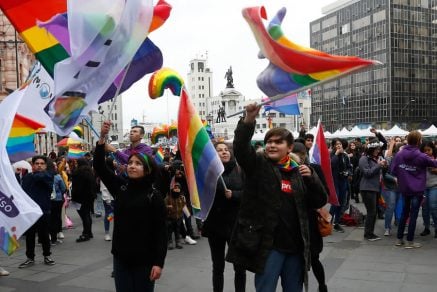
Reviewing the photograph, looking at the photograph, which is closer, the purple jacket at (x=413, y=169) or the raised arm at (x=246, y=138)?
the raised arm at (x=246, y=138)

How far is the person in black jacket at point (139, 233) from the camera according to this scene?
390cm

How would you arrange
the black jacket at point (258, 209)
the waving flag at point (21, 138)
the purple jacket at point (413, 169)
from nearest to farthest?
the black jacket at point (258, 209) < the waving flag at point (21, 138) < the purple jacket at point (413, 169)

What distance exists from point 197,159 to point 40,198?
373 centimetres

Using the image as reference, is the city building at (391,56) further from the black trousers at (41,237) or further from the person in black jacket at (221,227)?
the person in black jacket at (221,227)

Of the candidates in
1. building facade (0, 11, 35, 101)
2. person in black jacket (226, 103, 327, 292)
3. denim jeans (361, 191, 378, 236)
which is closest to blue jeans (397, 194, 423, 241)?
denim jeans (361, 191, 378, 236)

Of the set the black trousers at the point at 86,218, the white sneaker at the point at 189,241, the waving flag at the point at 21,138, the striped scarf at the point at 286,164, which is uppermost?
the waving flag at the point at 21,138

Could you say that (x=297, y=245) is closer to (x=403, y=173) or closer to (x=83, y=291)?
(x=83, y=291)

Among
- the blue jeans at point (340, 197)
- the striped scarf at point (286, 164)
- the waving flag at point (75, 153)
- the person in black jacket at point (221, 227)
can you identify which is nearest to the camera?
the striped scarf at point (286, 164)

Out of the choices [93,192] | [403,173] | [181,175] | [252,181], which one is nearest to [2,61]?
[93,192]

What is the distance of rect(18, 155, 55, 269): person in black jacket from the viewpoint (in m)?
7.48

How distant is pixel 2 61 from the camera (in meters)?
31.7

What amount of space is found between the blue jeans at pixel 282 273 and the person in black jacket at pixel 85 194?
21.9 feet

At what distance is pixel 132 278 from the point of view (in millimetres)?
3967

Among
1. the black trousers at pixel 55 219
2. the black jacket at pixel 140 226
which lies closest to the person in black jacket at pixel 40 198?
the black trousers at pixel 55 219
